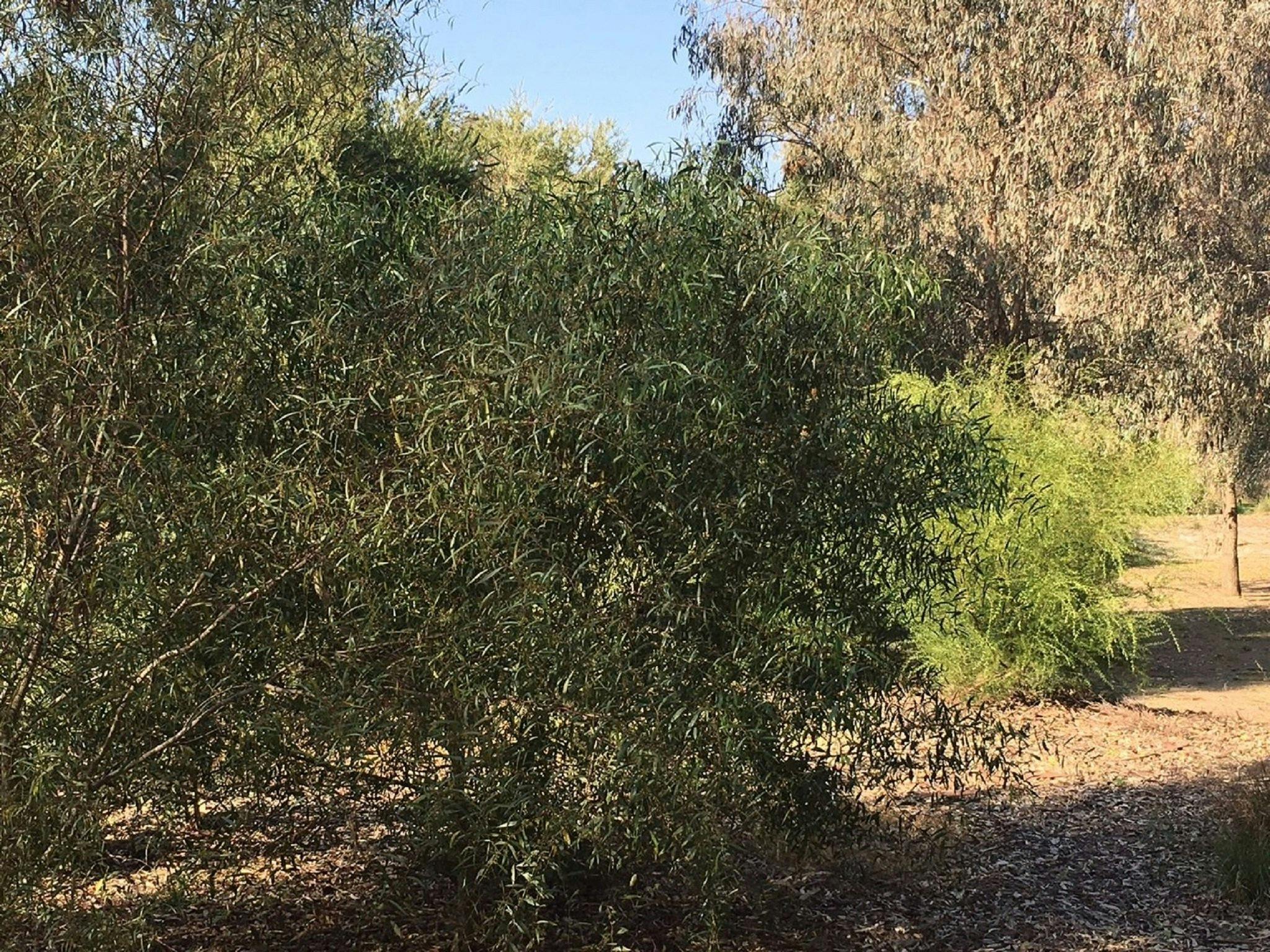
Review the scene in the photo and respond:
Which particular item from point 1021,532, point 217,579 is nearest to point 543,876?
point 217,579

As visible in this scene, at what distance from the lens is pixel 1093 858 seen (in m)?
6.07

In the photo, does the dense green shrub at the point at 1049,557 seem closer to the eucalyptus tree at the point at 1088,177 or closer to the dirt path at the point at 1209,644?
the dirt path at the point at 1209,644

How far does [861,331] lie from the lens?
4129 mm

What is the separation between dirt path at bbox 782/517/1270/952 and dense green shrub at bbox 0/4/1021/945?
4.69 feet

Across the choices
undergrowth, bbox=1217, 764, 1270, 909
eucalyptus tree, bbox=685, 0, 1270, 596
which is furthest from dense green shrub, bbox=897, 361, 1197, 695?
Answer: eucalyptus tree, bbox=685, 0, 1270, 596

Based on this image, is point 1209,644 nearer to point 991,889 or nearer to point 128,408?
point 991,889

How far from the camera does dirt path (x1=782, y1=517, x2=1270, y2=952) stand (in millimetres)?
5133

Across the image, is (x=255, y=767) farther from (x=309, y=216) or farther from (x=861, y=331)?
(x=861, y=331)

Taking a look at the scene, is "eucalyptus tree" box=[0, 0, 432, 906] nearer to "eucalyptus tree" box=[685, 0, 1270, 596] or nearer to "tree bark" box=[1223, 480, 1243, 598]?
"eucalyptus tree" box=[685, 0, 1270, 596]

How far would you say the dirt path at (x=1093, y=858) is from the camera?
16.8 feet

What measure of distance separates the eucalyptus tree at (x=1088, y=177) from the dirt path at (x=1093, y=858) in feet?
14.4

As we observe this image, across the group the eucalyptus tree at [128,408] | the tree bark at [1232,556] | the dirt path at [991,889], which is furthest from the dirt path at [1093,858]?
the tree bark at [1232,556]

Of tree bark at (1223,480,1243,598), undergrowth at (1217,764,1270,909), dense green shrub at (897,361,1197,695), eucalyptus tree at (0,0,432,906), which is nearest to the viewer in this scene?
eucalyptus tree at (0,0,432,906)

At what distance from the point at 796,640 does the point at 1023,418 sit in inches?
222
